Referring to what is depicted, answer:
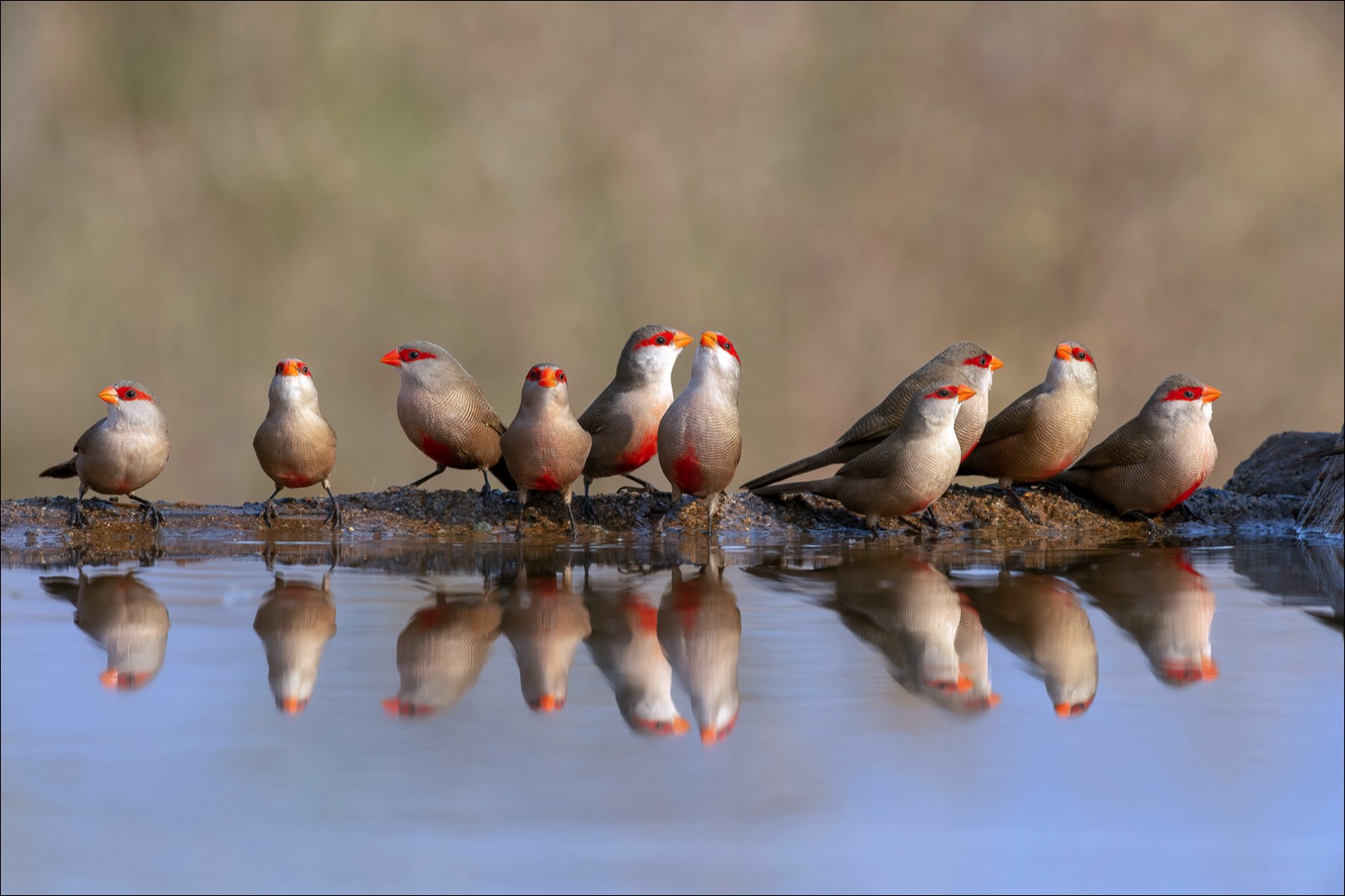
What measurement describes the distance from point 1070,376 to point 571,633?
4027 mm

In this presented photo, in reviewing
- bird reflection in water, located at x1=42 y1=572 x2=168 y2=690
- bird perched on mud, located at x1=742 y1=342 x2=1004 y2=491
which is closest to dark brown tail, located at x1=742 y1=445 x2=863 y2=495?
bird perched on mud, located at x1=742 y1=342 x2=1004 y2=491

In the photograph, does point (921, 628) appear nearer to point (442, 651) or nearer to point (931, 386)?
point (442, 651)

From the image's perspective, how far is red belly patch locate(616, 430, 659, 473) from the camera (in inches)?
296

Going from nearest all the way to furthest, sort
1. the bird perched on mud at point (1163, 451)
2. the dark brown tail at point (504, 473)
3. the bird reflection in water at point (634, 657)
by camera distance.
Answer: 1. the bird reflection in water at point (634, 657)
2. the bird perched on mud at point (1163, 451)
3. the dark brown tail at point (504, 473)

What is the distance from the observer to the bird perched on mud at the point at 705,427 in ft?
22.9

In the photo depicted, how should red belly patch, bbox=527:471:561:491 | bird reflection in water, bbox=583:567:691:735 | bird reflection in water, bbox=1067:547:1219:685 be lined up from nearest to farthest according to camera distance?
bird reflection in water, bbox=583:567:691:735
bird reflection in water, bbox=1067:547:1219:685
red belly patch, bbox=527:471:561:491

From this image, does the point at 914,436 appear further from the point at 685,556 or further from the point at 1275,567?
the point at 1275,567

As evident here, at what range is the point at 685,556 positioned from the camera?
21.8ft

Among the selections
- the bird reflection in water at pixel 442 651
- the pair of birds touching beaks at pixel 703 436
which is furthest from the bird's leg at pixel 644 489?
the bird reflection in water at pixel 442 651

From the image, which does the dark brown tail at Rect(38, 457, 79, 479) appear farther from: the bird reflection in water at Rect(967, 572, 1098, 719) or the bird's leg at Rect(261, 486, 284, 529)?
the bird reflection in water at Rect(967, 572, 1098, 719)

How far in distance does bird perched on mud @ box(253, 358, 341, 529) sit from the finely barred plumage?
3535 millimetres

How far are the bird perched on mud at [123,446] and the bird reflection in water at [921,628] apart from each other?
3527 millimetres

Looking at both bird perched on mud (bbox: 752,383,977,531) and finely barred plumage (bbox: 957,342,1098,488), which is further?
finely barred plumage (bbox: 957,342,1098,488)

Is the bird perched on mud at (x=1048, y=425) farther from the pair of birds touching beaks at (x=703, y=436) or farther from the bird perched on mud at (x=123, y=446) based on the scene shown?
the bird perched on mud at (x=123, y=446)
